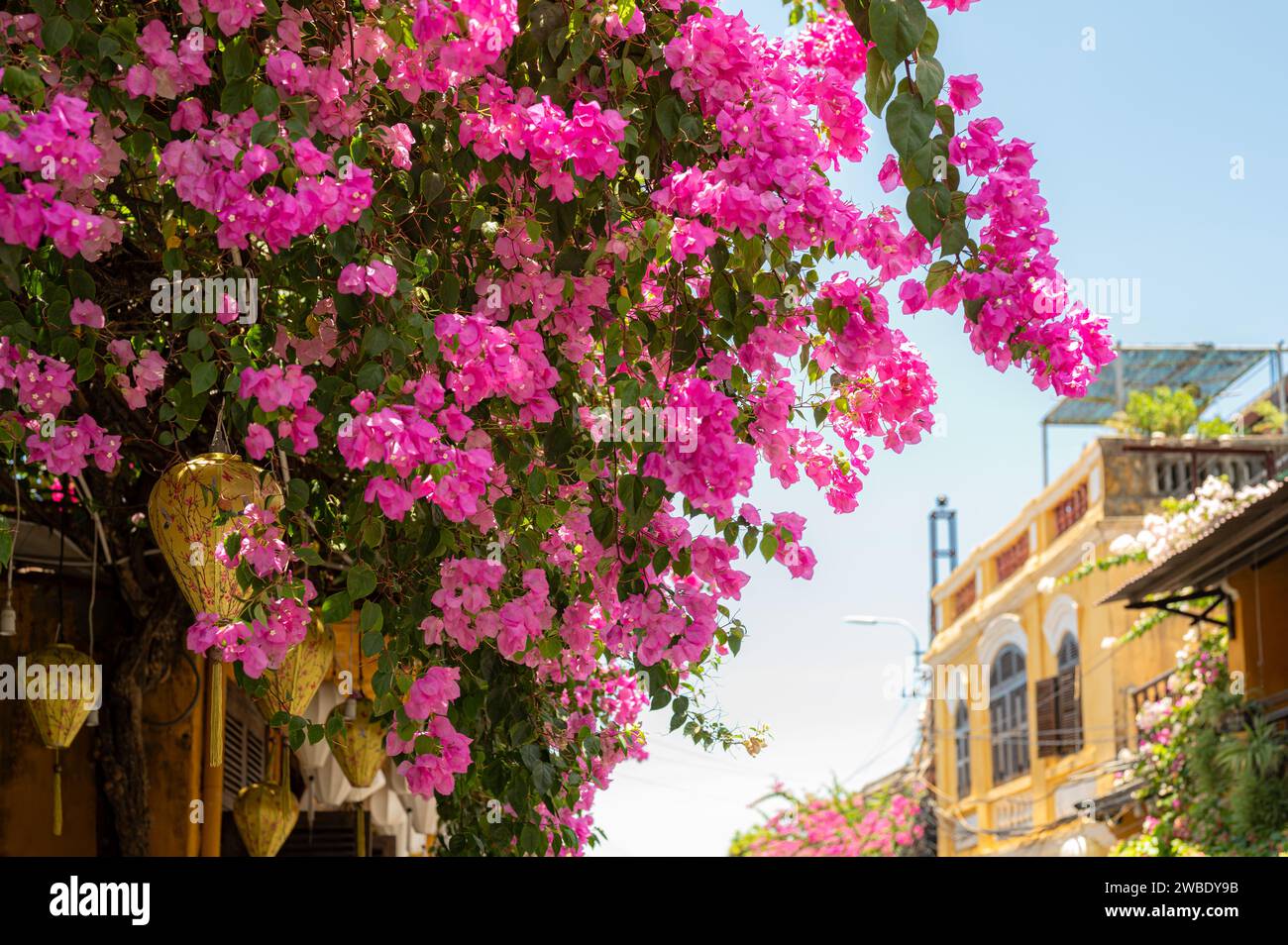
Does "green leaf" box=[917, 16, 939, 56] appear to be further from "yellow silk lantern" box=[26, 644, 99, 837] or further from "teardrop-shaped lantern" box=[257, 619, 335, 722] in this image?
"yellow silk lantern" box=[26, 644, 99, 837]

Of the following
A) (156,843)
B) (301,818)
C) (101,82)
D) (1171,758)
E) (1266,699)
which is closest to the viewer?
(101,82)

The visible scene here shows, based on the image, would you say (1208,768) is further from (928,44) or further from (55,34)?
(55,34)

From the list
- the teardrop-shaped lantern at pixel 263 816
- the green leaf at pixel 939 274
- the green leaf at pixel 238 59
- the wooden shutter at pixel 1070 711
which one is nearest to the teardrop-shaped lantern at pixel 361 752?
the teardrop-shaped lantern at pixel 263 816

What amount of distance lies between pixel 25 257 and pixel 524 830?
1935 millimetres

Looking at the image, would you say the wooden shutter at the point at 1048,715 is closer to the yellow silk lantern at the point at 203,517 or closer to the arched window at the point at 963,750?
the arched window at the point at 963,750

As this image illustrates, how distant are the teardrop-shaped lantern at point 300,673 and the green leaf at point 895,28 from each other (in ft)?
9.16

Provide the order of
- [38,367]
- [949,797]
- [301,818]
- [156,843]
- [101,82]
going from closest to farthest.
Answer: [101,82]
[38,367]
[156,843]
[301,818]
[949,797]

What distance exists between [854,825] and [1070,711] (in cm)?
1095

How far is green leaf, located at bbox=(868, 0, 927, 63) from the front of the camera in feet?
9.51

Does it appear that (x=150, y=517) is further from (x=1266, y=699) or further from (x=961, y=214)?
(x=1266, y=699)

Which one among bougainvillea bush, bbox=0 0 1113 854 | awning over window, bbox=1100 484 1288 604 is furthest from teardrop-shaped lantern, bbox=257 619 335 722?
awning over window, bbox=1100 484 1288 604

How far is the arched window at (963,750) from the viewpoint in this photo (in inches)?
1232

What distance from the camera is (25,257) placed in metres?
3.27

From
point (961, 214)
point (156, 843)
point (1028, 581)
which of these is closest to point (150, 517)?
point (961, 214)
